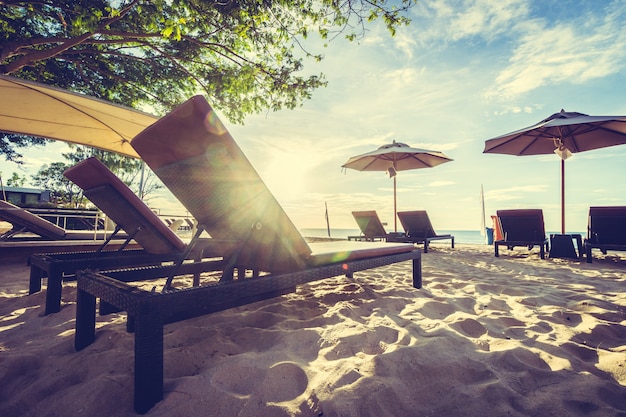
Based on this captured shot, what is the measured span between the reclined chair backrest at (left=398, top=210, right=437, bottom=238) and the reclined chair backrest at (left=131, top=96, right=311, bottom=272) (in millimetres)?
6575

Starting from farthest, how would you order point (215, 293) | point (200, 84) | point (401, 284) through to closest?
point (200, 84), point (401, 284), point (215, 293)

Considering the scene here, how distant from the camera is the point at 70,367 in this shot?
1.54 metres

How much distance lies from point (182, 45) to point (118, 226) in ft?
23.4

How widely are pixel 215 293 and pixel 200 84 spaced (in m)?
8.80

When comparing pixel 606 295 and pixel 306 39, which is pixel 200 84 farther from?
pixel 606 295

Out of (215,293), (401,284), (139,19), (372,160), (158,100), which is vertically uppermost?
(139,19)

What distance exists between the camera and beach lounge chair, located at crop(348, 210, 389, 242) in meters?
8.65

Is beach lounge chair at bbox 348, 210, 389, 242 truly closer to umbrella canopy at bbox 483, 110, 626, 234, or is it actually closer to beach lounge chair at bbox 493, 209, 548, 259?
beach lounge chair at bbox 493, 209, 548, 259

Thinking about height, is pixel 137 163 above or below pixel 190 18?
below

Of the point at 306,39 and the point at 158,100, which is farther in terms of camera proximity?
the point at 158,100

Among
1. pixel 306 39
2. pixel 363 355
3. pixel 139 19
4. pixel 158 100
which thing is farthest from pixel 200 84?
pixel 363 355

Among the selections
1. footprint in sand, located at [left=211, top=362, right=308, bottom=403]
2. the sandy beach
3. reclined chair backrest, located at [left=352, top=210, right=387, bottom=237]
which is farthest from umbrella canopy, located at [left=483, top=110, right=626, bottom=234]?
footprint in sand, located at [left=211, top=362, right=308, bottom=403]

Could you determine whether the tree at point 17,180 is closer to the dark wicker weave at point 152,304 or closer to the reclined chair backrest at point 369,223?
the reclined chair backrest at point 369,223

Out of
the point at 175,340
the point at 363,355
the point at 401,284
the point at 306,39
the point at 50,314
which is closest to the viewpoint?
the point at 363,355
